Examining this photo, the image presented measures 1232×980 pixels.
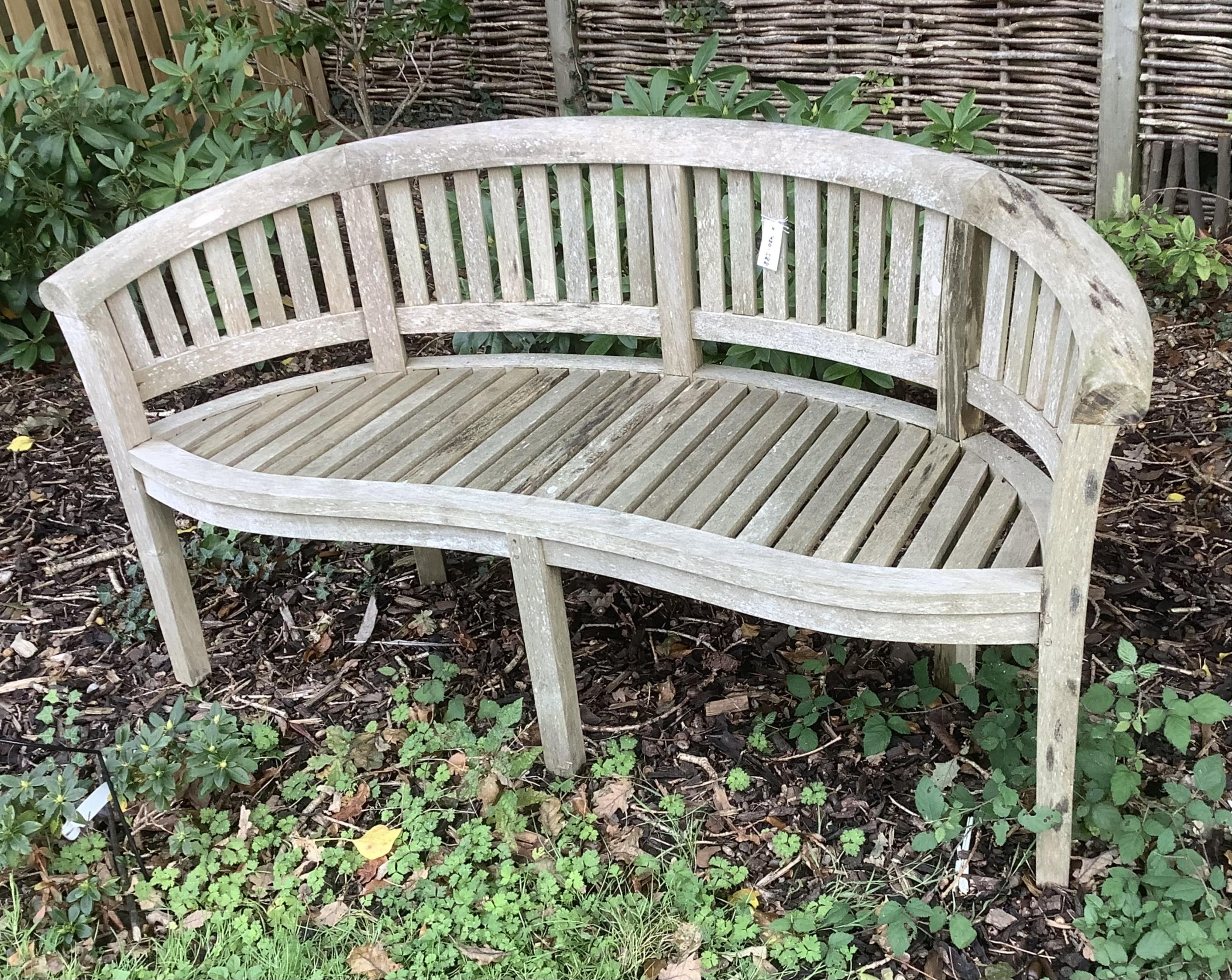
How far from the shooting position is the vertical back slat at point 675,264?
288cm

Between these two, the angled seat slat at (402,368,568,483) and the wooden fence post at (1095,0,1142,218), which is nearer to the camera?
the angled seat slat at (402,368,568,483)

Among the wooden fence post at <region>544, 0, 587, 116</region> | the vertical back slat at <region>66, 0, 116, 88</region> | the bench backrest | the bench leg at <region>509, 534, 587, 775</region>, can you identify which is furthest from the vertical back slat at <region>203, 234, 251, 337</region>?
the vertical back slat at <region>66, 0, 116, 88</region>

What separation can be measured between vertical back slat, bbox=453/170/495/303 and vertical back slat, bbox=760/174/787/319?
784 millimetres

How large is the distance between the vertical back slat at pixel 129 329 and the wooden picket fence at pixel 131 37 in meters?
2.84

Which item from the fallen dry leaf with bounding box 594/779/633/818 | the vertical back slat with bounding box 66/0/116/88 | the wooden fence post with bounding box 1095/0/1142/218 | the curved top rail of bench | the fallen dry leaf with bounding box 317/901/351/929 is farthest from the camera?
the vertical back slat with bounding box 66/0/116/88

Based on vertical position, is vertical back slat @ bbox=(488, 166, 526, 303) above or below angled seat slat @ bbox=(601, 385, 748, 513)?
above

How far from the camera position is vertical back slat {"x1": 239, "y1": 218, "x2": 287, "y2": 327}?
313cm

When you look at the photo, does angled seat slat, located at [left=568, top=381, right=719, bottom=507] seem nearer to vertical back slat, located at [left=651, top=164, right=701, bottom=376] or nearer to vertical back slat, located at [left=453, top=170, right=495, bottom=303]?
vertical back slat, located at [left=651, top=164, right=701, bottom=376]

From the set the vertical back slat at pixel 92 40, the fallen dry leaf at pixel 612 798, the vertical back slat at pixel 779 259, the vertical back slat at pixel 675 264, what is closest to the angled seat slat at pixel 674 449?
the vertical back slat at pixel 675 264

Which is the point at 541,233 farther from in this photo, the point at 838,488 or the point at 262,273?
the point at 838,488

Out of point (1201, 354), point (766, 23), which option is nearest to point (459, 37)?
point (766, 23)

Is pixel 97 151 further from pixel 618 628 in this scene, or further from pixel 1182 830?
pixel 1182 830

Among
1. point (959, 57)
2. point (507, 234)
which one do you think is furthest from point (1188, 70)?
point (507, 234)

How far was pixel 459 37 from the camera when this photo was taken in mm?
6418
